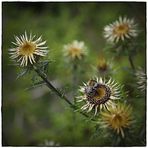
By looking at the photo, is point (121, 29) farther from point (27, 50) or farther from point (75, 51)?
point (27, 50)

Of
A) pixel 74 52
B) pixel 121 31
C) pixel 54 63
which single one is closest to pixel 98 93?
pixel 121 31

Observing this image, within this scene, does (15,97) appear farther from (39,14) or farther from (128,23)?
(128,23)

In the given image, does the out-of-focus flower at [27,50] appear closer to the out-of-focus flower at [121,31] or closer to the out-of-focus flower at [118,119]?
the out-of-focus flower at [118,119]

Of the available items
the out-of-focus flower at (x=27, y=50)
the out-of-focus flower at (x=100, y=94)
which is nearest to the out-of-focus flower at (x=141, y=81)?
the out-of-focus flower at (x=100, y=94)

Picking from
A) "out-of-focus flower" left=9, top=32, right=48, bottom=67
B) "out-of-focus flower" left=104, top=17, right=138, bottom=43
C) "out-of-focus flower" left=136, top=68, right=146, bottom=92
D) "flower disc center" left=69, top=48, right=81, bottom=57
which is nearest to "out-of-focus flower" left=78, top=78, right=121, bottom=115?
"out-of-focus flower" left=9, top=32, right=48, bottom=67

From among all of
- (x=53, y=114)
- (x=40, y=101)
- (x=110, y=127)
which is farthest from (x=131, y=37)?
(x=40, y=101)

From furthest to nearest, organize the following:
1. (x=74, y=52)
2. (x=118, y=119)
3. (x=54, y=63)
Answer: (x=54, y=63) < (x=74, y=52) < (x=118, y=119)

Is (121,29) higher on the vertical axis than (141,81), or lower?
higher
